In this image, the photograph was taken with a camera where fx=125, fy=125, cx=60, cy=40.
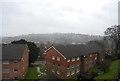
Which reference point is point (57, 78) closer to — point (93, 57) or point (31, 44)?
point (93, 57)

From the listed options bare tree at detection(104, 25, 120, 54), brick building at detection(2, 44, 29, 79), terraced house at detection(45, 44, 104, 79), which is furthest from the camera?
bare tree at detection(104, 25, 120, 54)

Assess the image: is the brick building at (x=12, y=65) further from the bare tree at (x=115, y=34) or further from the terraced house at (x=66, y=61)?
the bare tree at (x=115, y=34)

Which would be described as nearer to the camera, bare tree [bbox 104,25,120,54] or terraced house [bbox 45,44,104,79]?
terraced house [bbox 45,44,104,79]

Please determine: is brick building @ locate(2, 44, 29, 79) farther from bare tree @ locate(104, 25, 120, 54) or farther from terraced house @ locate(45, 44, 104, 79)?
bare tree @ locate(104, 25, 120, 54)

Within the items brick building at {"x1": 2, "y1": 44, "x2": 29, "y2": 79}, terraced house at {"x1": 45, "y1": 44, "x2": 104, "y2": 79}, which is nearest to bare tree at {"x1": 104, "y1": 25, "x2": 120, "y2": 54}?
terraced house at {"x1": 45, "y1": 44, "x2": 104, "y2": 79}

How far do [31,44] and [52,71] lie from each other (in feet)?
50.0

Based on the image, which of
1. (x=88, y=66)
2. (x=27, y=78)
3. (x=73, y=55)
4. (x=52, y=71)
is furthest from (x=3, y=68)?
(x=88, y=66)

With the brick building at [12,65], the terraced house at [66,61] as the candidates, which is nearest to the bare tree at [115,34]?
the terraced house at [66,61]

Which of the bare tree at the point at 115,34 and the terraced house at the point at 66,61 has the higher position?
the bare tree at the point at 115,34

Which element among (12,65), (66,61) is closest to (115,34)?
(66,61)

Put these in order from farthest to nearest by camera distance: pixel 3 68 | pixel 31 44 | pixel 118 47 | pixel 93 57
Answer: pixel 118 47
pixel 31 44
pixel 93 57
pixel 3 68

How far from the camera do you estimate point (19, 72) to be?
26.6m

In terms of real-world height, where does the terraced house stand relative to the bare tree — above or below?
below

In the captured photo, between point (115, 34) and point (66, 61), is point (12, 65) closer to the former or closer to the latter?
point (66, 61)
